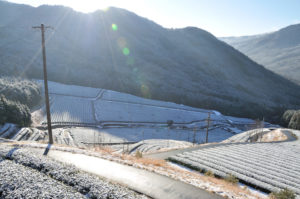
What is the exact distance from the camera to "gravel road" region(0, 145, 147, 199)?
28.9ft

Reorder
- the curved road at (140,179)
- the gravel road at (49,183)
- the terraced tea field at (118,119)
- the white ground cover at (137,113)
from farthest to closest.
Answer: the white ground cover at (137,113), the terraced tea field at (118,119), the curved road at (140,179), the gravel road at (49,183)

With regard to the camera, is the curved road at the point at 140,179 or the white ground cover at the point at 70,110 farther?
the white ground cover at the point at 70,110

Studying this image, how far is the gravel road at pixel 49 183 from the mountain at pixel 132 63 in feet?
293

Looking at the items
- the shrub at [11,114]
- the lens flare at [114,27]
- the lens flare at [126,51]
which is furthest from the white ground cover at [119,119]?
the lens flare at [114,27]

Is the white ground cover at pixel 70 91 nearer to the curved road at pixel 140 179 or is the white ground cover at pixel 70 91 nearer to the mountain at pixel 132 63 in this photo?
the mountain at pixel 132 63

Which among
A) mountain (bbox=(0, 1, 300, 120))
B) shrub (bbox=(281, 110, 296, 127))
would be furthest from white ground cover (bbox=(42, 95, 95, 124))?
shrub (bbox=(281, 110, 296, 127))

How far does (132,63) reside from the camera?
454 feet

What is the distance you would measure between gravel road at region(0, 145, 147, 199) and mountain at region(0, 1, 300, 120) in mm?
89293

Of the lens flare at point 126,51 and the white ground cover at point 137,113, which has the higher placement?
the lens flare at point 126,51

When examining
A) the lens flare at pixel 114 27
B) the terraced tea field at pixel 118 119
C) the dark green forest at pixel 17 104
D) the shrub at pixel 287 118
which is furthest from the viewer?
the lens flare at pixel 114 27

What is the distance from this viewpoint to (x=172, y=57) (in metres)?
164

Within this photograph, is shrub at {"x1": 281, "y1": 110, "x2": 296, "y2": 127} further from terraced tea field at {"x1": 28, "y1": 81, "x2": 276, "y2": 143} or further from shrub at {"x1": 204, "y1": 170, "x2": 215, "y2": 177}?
shrub at {"x1": 204, "y1": 170, "x2": 215, "y2": 177}

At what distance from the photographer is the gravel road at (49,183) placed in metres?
8.80

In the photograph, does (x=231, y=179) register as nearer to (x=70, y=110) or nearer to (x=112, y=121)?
(x=112, y=121)
